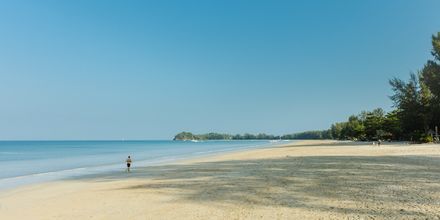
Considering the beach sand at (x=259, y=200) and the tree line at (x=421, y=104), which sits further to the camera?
the tree line at (x=421, y=104)

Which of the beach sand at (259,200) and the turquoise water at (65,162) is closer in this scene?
the beach sand at (259,200)

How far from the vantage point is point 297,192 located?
1268cm

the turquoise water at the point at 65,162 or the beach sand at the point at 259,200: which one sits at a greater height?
the beach sand at the point at 259,200

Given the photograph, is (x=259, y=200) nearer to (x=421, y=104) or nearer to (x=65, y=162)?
(x=65, y=162)

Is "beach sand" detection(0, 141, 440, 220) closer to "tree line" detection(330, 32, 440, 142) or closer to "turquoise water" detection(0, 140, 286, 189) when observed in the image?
"turquoise water" detection(0, 140, 286, 189)

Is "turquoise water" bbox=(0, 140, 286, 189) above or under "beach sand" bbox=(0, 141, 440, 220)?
under

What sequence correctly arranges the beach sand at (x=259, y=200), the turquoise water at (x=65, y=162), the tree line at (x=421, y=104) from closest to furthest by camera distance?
the beach sand at (x=259, y=200) → the turquoise water at (x=65, y=162) → the tree line at (x=421, y=104)

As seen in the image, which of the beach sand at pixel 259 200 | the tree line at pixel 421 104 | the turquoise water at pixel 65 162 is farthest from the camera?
the tree line at pixel 421 104

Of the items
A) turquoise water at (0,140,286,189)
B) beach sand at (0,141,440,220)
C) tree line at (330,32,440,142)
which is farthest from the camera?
tree line at (330,32,440,142)

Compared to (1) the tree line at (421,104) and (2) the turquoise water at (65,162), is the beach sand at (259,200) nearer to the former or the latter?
(2) the turquoise water at (65,162)

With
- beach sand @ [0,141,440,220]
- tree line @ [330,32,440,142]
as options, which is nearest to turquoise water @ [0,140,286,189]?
beach sand @ [0,141,440,220]

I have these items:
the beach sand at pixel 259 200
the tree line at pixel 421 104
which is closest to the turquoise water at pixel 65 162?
the beach sand at pixel 259 200

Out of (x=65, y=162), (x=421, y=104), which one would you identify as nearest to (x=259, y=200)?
(x=65, y=162)

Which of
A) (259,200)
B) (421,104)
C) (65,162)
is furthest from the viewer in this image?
(421,104)
